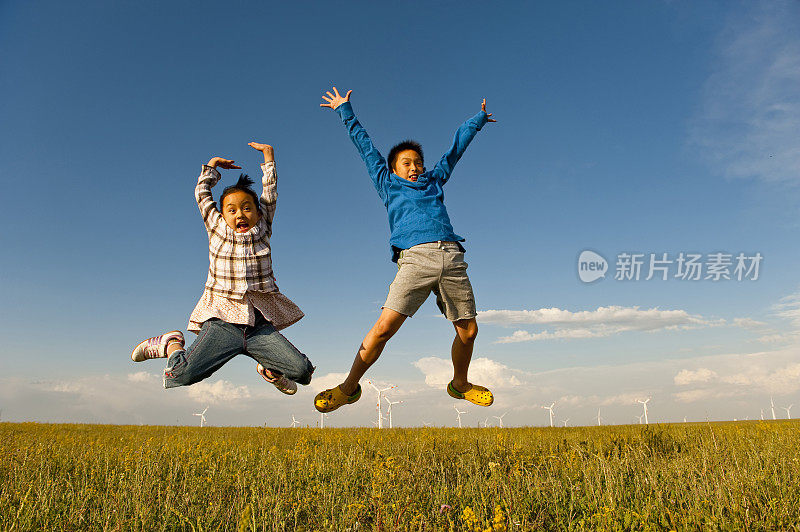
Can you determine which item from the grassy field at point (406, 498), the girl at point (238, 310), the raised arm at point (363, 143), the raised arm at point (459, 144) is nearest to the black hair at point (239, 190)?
the girl at point (238, 310)

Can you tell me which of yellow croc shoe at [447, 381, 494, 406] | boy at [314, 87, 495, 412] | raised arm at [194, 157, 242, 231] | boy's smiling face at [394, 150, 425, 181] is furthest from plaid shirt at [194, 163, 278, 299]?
yellow croc shoe at [447, 381, 494, 406]

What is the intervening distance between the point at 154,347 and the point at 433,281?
3113 mm

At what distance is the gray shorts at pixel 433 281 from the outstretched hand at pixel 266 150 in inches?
77.8

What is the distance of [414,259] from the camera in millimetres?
5355

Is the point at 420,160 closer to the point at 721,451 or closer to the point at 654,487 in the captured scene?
the point at 654,487

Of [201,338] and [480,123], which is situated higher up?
[480,123]

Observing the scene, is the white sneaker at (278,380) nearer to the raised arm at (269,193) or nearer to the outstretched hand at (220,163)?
the raised arm at (269,193)

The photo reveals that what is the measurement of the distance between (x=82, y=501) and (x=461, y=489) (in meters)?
2.83

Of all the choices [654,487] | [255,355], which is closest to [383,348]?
[255,355]

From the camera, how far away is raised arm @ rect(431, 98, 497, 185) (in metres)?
6.26

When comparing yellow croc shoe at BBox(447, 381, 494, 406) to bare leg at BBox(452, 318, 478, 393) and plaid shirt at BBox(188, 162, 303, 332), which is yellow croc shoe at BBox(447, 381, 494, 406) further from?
plaid shirt at BBox(188, 162, 303, 332)

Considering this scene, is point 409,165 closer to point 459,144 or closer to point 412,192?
point 412,192

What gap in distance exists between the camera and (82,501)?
386cm

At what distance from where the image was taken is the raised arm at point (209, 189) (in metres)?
5.74
